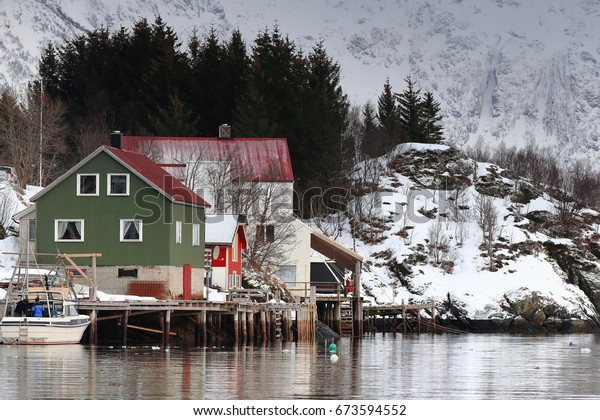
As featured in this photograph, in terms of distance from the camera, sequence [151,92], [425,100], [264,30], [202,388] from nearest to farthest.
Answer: [202,388]
[151,92]
[264,30]
[425,100]

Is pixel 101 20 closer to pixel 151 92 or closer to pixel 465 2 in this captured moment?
pixel 151 92

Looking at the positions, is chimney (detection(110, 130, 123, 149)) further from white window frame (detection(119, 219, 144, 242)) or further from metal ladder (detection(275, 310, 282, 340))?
metal ladder (detection(275, 310, 282, 340))

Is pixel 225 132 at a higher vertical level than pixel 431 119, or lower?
lower

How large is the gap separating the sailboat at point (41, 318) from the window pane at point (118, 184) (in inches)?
427

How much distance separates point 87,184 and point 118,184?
1596mm

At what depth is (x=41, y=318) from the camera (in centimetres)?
5188

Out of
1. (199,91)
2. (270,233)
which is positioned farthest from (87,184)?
(199,91)

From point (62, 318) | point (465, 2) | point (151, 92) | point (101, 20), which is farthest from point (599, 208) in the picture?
point (62, 318)

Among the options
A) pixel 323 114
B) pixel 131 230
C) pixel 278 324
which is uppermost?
pixel 323 114

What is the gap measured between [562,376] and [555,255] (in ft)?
228

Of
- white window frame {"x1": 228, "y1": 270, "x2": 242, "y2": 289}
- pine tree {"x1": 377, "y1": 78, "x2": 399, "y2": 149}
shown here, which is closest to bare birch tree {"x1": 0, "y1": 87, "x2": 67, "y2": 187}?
white window frame {"x1": 228, "y1": 270, "x2": 242, "y2": 289}

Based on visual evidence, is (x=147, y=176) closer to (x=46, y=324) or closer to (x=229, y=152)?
(x=46, y=324)
